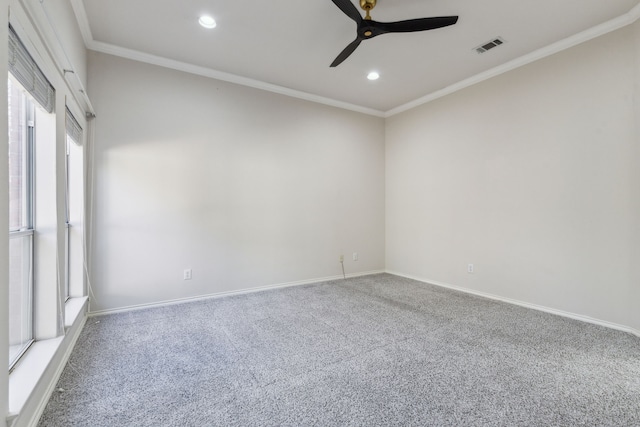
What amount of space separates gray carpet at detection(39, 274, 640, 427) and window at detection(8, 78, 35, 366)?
42cm

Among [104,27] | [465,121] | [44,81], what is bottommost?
[44,81]

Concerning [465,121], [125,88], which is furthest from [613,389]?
[125,88]

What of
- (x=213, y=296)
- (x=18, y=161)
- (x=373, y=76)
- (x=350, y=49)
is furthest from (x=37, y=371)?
(x=373, y=76)

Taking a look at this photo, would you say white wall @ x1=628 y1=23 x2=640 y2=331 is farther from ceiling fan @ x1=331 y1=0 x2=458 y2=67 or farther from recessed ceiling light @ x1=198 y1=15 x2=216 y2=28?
recessed ceiling light @ x1=198 y1=15 x2=216 y2=28

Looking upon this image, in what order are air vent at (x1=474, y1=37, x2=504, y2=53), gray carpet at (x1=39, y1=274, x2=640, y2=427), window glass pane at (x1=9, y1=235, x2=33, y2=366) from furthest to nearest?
1. air vent at (x1=474, y1=37, x2=504, y2=53)
2. window glass pane at (x1=9, y1=235, x2=33, y2=366)
3. gray carpet at (x1=39, y1=274, x2=640, y2=427)

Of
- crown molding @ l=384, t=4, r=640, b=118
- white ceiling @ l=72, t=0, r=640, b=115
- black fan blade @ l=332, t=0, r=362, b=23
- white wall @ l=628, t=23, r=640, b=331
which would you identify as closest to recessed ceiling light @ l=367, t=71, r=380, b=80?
white ceiling @ l=72, t=0, r=640, b=115

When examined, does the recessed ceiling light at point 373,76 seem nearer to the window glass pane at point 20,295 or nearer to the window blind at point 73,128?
the window blind at point 73,128

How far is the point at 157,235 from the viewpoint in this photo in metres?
3.25

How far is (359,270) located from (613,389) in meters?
3.23

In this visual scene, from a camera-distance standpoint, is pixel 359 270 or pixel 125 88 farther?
pixel 359 270

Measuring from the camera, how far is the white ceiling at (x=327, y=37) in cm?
246

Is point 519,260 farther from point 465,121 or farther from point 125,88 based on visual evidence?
point 125,88

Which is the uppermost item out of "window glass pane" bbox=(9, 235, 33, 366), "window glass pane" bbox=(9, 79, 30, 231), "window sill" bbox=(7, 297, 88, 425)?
"window glass pane" bbox=(9, 79, 30, 231)

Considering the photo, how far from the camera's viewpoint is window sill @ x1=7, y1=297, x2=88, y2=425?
133 cm
